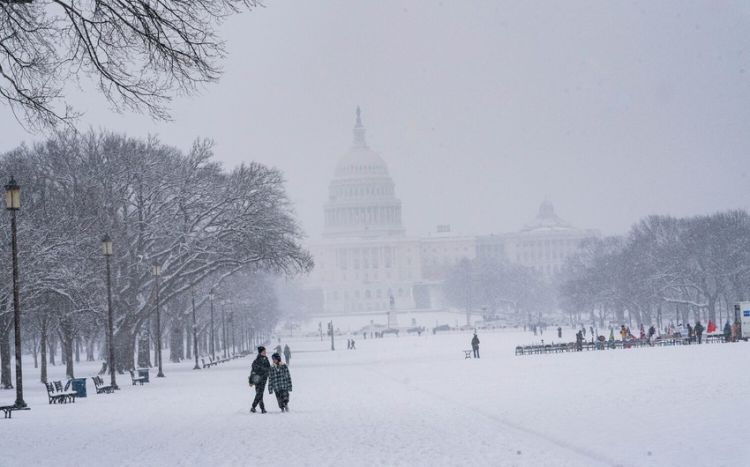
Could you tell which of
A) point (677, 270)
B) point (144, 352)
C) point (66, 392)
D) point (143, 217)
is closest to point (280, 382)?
point (66, 392)

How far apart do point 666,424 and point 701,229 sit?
7889cm

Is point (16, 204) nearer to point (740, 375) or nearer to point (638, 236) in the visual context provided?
point (740, 375)

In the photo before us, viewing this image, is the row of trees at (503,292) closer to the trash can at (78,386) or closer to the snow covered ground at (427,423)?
the trash can at (78,386)

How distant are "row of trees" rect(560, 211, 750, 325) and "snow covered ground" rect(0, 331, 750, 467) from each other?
5449 cm

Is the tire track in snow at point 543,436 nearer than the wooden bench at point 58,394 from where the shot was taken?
Yes

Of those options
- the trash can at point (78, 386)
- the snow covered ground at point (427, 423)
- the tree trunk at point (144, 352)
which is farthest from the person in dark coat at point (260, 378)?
the tree trunk at point (144, 352)

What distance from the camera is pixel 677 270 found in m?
91.1

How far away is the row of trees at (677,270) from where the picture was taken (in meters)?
89.5

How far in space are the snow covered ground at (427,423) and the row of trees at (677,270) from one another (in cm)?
5449

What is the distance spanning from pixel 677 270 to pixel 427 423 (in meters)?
73.3

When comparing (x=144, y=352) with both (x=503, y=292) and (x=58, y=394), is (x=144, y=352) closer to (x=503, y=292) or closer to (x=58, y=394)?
(x=58, y=394)

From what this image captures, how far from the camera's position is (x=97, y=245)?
49.5 metres

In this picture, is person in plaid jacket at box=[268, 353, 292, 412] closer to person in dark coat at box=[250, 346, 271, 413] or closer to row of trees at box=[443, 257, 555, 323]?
person in dark coat at box=[250, 346, 271, 413]

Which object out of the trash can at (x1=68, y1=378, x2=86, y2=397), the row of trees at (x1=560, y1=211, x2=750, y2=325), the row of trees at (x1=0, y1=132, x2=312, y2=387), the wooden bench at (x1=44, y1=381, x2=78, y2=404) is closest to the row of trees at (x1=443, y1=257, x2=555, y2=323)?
the row of trees at (x1=560, y1=211, x2=750, y2=325)
